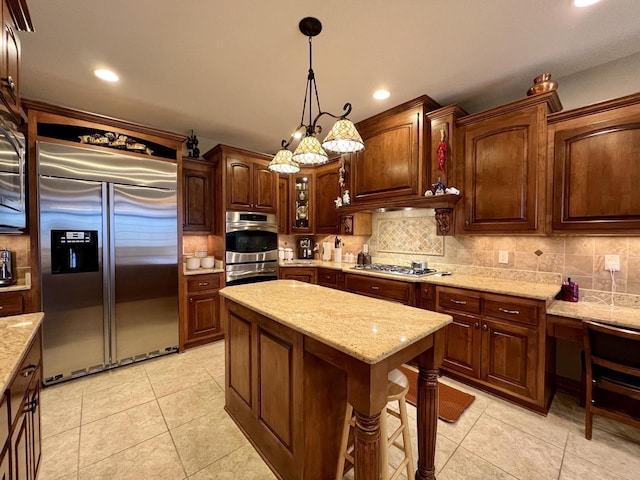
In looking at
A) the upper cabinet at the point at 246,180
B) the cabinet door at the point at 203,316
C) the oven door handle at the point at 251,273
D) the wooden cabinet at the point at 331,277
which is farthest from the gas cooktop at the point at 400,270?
the cabinet door at the point at 203,316

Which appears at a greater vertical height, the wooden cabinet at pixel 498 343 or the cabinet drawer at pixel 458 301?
the cabinet drawer at pixel 458 301

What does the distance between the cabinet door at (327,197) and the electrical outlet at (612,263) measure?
273cm

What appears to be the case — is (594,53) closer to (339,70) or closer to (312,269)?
(339,70)

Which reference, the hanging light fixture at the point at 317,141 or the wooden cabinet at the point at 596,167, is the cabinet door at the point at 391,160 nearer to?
the wooden cabinet at the point at 596,167

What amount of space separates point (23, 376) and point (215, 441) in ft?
3.86

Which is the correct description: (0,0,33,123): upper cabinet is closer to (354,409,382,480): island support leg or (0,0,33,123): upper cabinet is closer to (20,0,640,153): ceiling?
(20,0,640,153): ceiling

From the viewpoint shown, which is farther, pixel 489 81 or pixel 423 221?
pixel 423 221

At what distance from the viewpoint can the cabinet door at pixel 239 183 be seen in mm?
3592

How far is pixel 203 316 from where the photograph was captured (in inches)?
134

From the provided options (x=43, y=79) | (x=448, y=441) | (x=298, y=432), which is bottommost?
(x=448, y=441)

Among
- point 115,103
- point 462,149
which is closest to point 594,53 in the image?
point 462,149

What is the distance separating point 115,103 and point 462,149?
3593mm

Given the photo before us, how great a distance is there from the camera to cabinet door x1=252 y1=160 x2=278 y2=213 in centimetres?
386

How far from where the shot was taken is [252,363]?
1711mm
